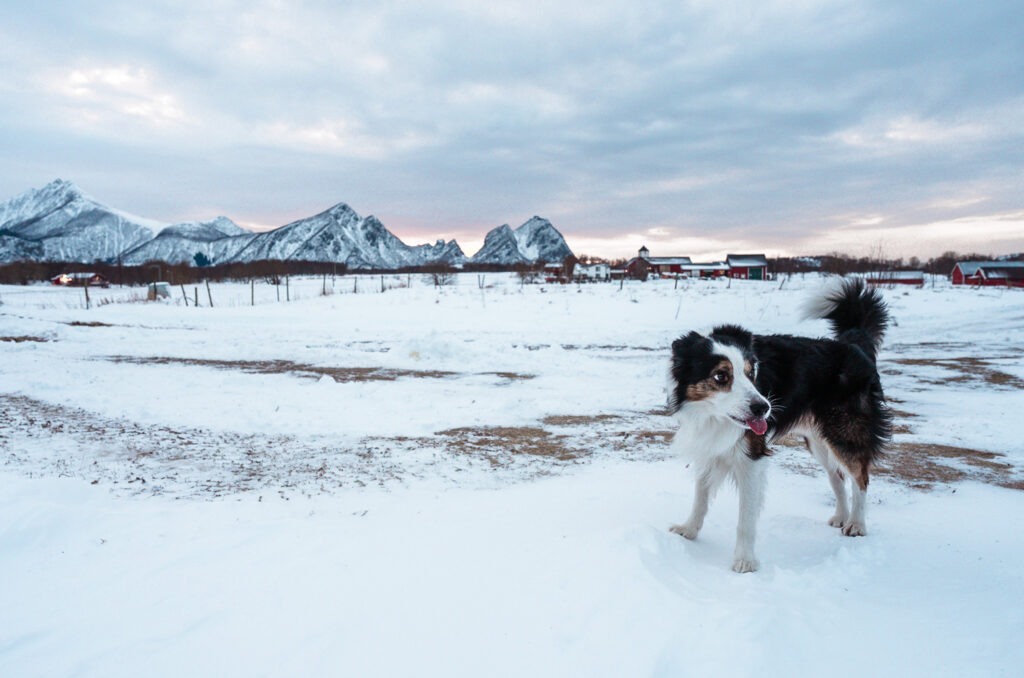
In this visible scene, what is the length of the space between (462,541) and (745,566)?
1924 mm

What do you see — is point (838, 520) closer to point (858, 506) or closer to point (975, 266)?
point (858, 506)

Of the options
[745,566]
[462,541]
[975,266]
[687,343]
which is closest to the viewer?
[745,566]

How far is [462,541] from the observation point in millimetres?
3459

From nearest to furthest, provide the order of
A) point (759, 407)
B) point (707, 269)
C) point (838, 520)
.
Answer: point (759, 407) → point (838, 520) → point (707, 269)

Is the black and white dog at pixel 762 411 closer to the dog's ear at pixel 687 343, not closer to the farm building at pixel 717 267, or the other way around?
the dog's ear at pixel 687 343

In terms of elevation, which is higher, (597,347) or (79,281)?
(79,281)

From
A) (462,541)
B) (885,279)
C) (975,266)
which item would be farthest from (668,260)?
(462,541)

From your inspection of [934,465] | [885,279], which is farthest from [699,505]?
[885,279]

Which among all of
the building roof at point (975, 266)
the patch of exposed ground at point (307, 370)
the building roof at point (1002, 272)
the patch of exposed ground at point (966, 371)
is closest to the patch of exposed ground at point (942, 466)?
the patch of exposed ground at point (966, 371)

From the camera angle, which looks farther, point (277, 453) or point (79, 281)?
point (79, 281)

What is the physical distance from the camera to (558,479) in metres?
4.99

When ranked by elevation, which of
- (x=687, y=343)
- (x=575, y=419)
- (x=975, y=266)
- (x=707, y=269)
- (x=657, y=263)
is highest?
(x=657, y=263)

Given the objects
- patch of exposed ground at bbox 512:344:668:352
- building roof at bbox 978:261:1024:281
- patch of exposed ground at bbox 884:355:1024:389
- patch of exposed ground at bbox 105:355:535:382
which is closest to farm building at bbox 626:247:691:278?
building roof at bbox 978:261:1024:281

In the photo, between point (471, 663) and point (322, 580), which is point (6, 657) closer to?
point (322, 580)
